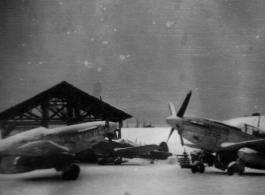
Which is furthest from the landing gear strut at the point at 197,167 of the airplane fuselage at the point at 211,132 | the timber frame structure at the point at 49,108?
the timber frame structure at the point at 49,108

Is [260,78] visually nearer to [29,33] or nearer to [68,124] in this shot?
[68,124]

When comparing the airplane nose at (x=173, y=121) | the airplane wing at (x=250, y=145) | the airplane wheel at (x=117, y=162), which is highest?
the airplane nose at (x=173, y=121)

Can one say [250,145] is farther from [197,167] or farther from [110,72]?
[110,72]

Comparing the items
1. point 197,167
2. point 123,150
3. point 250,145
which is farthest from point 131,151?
point 250,145

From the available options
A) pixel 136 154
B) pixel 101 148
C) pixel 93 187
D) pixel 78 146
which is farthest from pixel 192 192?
pixel 136 154

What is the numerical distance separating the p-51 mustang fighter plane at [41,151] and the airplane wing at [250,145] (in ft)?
12.5

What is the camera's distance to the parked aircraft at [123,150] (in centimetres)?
1111

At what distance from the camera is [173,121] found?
8.61 metres

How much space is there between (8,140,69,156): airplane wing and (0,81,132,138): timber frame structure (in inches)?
14.8

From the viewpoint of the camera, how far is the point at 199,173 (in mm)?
8734

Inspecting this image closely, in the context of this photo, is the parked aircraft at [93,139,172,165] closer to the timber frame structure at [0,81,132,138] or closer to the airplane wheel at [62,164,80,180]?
the airplane wheel at [62,164,80,180]

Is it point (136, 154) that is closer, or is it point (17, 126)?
point (17, 126)

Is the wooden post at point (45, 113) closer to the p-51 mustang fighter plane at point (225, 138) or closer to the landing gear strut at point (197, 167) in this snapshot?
the p-51 mustang fighter plane at point (225, 138)

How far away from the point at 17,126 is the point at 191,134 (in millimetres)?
4414
